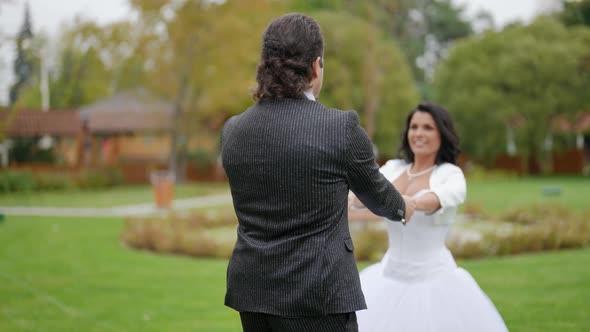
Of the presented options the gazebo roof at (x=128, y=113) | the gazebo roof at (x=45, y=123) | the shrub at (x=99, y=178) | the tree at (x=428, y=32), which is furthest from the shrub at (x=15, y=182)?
the tree at (x=428, y=32)

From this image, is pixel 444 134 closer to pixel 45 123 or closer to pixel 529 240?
pixel 529 240

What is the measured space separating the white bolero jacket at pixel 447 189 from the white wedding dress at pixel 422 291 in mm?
67

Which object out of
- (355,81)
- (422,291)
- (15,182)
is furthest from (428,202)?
(355,81)

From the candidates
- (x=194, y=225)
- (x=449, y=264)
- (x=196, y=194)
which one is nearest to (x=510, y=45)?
(x=196, y=194)

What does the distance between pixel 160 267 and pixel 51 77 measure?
43920 mm

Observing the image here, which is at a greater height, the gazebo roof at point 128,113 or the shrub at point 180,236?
the gazebo roof at point 128,113

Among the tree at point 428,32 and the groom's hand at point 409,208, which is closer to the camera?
the groom's hand at point 409,208

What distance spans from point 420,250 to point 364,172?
4.89ft

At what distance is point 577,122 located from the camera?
1537 inches

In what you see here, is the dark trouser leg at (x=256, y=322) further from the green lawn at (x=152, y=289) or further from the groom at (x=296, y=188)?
the green lawn at (x=152, y=289)

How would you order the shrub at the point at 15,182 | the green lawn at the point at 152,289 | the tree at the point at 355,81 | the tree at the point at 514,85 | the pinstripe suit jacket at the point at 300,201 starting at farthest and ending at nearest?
the tree at the point at 514,85 < the tree at the point at 355,81 < the shrub at the point at 15,182 < the green lawn at the point at 152,289 < the pinstripe suit jacket at the point at 300,201

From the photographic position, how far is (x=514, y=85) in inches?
1534

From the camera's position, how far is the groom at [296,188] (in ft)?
7.59

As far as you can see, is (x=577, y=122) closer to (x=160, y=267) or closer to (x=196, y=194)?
(x=196, y=194)
